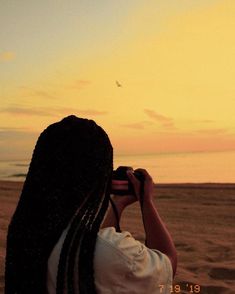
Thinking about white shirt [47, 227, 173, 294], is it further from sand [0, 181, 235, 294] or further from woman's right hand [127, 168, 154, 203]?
sand [0, 181, 235, 294]

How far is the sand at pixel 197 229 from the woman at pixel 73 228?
328cm

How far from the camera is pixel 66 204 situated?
186cm

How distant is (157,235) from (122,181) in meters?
0.26

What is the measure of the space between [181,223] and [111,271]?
8164 millimetres

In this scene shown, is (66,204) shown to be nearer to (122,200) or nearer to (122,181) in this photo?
(122,181)

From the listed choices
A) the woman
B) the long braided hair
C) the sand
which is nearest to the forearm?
the woman

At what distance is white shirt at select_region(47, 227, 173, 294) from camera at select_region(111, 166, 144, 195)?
28cm

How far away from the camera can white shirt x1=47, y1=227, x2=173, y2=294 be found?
1.81 m

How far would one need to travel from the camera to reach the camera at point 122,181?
6.97 ft

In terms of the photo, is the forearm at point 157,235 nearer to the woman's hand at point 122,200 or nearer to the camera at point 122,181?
the camera at point 122,181

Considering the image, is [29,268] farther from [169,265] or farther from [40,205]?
[169,265]

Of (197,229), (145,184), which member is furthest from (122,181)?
(197,229)

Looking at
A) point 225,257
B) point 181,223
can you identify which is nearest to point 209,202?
point 181,223

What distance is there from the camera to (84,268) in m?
1.83
